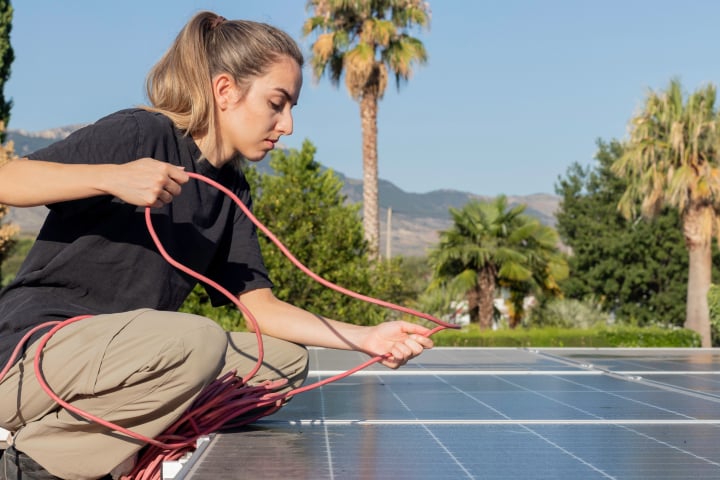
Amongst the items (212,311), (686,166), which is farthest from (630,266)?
(212,311)

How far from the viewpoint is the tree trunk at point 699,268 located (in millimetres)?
20578

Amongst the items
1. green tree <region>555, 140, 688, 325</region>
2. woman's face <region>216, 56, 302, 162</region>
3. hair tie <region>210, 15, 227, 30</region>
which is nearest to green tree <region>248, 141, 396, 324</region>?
hair tie <region>210, 15, 227, 30</region>

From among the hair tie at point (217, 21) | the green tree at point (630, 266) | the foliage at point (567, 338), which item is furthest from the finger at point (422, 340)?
the green tree at point (630, 266)

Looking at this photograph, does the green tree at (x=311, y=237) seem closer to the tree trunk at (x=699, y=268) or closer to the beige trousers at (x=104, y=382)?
the tree trunk at (x=699, y=268)

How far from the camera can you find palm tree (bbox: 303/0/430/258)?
68.4 ft

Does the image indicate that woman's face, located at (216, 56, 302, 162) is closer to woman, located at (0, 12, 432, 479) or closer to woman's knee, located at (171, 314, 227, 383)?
woman, located at (0, 12, 432, 479)

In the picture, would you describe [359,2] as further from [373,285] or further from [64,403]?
[64,403]

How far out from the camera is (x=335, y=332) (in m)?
2.98

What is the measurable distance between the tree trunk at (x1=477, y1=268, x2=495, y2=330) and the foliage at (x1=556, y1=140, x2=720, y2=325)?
18.1 m

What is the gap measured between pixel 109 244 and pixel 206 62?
1.90 feet

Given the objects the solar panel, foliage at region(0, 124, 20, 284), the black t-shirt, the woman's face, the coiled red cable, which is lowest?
the solar panel

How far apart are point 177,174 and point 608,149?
4322cm

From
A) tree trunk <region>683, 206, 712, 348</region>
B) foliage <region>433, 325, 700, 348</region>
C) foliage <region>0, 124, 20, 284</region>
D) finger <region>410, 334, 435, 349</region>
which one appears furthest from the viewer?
foliage <region>0, 124, 20, 284</region>

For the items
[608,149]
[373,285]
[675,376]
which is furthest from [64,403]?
[608,149]
